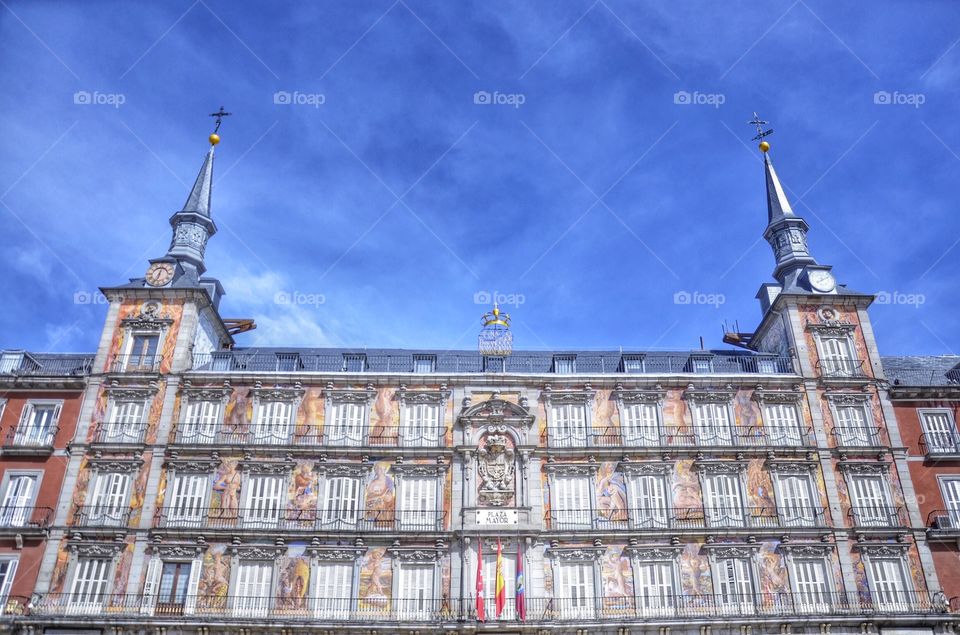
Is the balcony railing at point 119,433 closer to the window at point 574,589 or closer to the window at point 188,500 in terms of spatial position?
the window at point 188,500

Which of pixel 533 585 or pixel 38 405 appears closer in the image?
pixel 533 585

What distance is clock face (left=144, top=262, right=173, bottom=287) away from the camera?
152 feet

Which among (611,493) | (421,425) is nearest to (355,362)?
(421,425)

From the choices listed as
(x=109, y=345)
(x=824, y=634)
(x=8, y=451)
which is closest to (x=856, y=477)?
(x=824, y=634)

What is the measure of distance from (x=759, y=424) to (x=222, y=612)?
29363mm

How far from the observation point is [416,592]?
3875 cm

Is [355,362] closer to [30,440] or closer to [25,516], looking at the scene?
[30,440]

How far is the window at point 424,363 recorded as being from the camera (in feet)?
150

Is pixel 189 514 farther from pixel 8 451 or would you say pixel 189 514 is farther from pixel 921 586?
pixel 921 586

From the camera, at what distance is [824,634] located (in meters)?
37.7

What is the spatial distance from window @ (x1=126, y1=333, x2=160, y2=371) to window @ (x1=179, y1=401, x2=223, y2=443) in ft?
11.6

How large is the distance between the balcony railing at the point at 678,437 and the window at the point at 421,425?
232 inches

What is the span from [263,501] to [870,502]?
31527 millimetres

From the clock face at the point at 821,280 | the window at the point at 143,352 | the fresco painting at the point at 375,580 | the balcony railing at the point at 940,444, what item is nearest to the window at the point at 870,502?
the balcony railing at the point at 940,444
